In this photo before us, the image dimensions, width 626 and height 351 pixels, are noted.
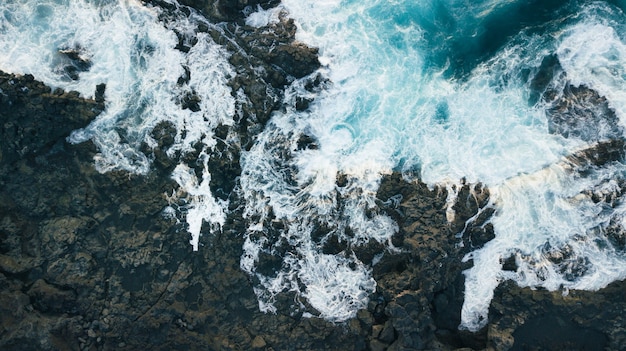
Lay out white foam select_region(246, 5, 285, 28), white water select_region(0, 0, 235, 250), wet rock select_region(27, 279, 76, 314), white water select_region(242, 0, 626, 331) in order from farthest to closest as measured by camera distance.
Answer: white foam select_region(246, 5, 285, 28), white water select_region(0, 0, 235, 250), white water select_region(242, 0, 626, 331), wet rock select_region(27, 279, 76, 314)

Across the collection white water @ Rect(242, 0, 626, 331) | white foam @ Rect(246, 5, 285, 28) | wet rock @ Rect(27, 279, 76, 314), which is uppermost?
white foam @ Rect(246, 5, 285, 28)

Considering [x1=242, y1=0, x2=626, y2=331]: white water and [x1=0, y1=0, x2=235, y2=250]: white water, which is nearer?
[x1=242, y1=0, x2=626, y2=331]: white water

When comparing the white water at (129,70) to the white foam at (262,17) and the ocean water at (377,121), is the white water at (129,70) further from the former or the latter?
the white foam at (262,17)

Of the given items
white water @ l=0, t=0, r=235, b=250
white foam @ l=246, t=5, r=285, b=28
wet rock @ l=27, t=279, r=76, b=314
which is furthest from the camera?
white foam @ l=246, t=5, r=285, b=28

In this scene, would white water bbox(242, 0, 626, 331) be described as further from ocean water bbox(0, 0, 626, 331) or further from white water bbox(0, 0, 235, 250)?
white water bbox(0, 0, 235, 250)

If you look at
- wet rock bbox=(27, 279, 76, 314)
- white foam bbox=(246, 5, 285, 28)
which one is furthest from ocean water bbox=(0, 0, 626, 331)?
wet rock bbox=(27, 279, 76, 314)

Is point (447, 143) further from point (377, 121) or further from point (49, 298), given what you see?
point (49, 298)

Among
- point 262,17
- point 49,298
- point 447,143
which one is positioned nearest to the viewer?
point 49,298

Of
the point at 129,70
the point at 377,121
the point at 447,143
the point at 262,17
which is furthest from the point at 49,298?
the point at 447,143

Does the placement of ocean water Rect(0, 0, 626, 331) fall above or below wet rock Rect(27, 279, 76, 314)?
above
